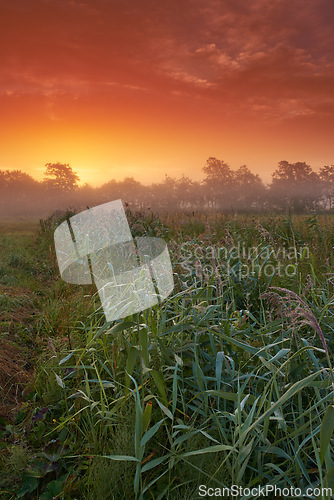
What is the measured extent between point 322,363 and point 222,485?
1192 mm

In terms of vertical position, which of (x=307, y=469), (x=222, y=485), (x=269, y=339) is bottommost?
(x=307, y=469)

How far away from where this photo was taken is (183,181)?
3133cm

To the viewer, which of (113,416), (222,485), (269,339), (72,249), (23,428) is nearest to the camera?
(222,485)

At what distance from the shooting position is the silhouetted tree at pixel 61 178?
36.8 metres

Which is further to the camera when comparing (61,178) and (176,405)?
(61,178)

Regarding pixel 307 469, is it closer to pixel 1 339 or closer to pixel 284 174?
pixel 1 339

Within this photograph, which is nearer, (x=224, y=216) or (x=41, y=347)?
(x=41, y=347)

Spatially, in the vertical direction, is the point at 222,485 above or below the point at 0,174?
below

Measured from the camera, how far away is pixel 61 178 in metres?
37.7

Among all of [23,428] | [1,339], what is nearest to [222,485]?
[23,428]

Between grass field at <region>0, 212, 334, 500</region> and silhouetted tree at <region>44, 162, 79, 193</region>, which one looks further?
silhouetted tree at <region>44, 162, 79, 193</region>

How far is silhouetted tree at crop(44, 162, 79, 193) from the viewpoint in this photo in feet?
121

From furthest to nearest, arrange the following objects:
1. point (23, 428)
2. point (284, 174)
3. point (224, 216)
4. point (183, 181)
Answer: point (284, 174), point (183, 181), point (224, 216), point (23, 428)

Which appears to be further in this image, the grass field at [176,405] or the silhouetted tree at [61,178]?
the silhouetted tree at [61,178]
